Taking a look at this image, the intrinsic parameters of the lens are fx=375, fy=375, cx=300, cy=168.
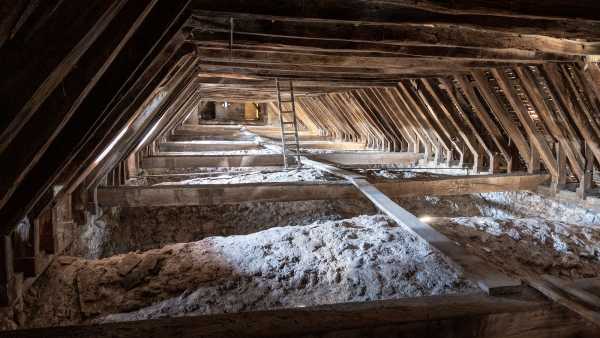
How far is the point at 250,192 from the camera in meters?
4.25

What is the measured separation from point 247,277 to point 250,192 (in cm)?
173

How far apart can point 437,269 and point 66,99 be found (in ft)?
7.64

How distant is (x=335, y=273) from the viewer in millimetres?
2584

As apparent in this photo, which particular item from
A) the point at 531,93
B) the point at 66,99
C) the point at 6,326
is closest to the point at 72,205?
the point at 6,326

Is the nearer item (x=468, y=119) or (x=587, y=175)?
(x=587, y=175)

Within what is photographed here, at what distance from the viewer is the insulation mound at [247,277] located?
92.3 inches

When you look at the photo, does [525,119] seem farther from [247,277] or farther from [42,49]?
[42,49]

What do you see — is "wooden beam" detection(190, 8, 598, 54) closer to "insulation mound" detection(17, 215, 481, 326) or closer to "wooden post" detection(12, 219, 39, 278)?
"insulation mound" detection(17, 215, 481, 326)

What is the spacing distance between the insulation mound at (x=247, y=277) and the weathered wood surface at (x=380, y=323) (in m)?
0.60

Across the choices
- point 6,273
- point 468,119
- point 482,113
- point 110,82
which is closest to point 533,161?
point 482,113

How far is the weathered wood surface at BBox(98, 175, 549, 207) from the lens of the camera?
13.5 ft

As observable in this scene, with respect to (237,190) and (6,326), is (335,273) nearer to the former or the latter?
(237,190)

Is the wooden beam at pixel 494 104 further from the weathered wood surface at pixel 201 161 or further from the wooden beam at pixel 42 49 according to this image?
the wooden beam at pixel 42 49

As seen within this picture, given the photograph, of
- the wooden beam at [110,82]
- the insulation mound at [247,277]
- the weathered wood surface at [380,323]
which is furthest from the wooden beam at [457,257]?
the wooden beam at [110,82]
